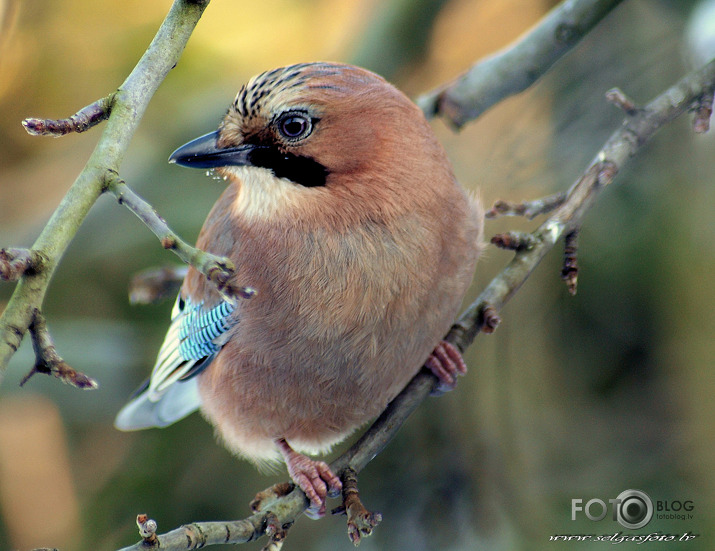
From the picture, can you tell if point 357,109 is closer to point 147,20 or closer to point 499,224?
point 499,224

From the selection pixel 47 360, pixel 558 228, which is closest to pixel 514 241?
pixel 558 228

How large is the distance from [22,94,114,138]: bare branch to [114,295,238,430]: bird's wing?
997 millimetres

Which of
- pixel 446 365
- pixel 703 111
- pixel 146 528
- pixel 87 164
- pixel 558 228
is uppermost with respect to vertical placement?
pixel 703 111

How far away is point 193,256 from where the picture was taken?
1.37 meters

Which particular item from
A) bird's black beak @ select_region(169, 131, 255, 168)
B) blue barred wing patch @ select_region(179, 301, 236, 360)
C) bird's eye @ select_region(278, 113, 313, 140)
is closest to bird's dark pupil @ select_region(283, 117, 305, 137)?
bird's eye @ select_region(278, 113, 313, 140)

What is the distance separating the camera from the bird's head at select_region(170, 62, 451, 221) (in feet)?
7.37

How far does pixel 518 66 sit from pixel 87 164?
1.96 metres

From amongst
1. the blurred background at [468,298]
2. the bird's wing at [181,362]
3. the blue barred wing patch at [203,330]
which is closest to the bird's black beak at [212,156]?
the bird's wing at [181,362]

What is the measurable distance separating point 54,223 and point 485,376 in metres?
2.60

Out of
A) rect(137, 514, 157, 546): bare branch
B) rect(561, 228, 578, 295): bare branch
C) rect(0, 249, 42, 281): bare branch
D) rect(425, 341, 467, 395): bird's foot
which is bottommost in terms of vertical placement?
rect(137, 514, 157, 546): bare branch

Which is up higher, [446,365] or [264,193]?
[264,193]

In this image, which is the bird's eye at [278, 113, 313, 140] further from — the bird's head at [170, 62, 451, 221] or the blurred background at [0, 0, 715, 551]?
the blurred background at [0, 0, 715, 551]

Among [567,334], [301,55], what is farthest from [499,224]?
[301,55]

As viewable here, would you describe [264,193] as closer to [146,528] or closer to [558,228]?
[558,228]
